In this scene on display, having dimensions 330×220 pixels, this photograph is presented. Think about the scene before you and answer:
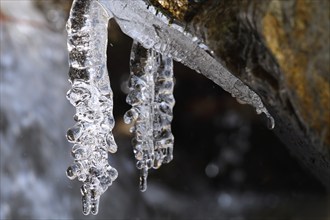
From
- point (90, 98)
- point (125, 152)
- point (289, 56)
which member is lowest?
point (289, 56)

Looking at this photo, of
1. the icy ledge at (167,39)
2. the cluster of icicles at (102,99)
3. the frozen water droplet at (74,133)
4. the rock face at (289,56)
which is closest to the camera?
the rock face at (289,56)

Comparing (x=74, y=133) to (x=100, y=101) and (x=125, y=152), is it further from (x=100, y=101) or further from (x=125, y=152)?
(x=125, y=152)

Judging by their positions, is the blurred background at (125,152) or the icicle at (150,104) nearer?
the icicle at (150,104)

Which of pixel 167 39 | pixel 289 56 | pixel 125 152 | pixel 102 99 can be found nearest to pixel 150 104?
pixel 102 99

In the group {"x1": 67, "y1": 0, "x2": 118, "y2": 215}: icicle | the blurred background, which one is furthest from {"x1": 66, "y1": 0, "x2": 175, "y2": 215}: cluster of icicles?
the blurred background

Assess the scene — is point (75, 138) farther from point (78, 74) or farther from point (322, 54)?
point (322, 54)

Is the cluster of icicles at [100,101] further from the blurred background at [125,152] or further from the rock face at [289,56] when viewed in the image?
the blurred background at [125,152]

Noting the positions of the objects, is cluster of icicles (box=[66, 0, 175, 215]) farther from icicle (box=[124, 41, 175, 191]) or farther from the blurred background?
the blurred background

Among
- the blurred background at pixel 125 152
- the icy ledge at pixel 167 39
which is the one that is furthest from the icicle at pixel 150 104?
the blurred background at pixel 125 152
